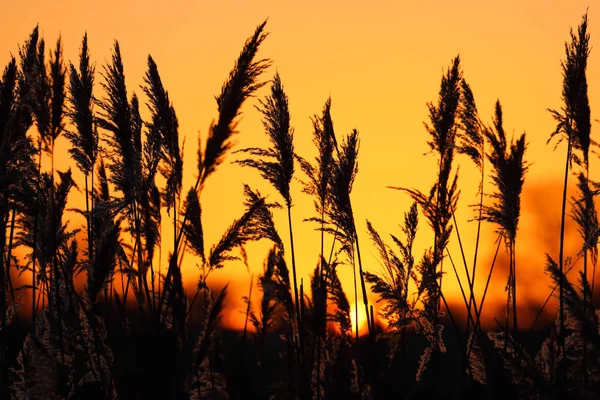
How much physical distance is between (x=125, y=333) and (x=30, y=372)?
1.34 metres

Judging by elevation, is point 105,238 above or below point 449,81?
below

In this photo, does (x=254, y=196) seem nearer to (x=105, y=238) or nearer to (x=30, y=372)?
(x=105, y=238)

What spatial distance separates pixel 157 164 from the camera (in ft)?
15.8

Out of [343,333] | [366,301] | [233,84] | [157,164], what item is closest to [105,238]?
[157,164]

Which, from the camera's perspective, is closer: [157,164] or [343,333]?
[157,164]

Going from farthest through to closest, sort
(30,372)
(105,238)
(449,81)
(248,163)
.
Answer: (449,81) < (248,163) < (105,238) < (30,372)

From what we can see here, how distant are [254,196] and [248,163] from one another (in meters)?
0.38

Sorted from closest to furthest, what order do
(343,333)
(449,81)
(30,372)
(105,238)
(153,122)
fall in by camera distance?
(30,372), (105,238), (153,122), (343,333), (449,81)

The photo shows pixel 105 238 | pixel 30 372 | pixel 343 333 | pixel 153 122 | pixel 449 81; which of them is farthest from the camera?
pixel 449 81

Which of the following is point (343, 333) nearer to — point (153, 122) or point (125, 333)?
point (125, 333)

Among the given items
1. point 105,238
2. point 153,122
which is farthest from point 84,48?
point 105,238

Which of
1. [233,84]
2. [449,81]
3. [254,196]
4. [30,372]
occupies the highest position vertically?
[449,81]

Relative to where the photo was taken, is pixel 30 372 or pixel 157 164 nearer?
pixel 30 372

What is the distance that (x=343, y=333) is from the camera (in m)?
5.60
